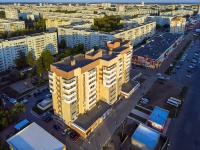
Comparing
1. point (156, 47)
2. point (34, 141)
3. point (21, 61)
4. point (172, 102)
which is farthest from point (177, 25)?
point (34, 141)

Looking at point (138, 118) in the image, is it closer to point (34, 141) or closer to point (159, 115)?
point (159, 115)

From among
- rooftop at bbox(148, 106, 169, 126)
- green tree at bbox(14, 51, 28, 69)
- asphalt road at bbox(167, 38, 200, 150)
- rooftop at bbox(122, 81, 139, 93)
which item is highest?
green tree at bbox(14, 51, 28, 69)

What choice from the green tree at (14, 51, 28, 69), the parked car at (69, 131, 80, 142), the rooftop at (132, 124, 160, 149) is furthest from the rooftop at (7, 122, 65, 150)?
the green tree at (14, 51, 28, 69)

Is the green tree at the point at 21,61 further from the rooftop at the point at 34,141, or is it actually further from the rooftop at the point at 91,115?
the rooftop at the point at 34,141

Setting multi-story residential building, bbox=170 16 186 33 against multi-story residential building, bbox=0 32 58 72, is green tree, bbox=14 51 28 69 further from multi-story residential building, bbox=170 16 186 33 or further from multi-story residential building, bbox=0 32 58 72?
multi-story residential building, bbox=170 16 186 33

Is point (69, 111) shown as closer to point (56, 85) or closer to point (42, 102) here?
point (56, 85)

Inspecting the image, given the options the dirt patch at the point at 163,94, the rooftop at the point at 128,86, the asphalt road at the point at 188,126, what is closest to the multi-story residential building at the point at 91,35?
the rooftop at the point at 128,86
